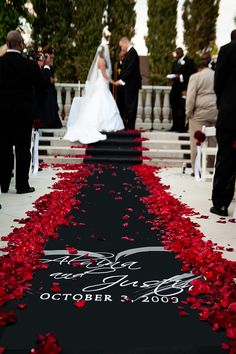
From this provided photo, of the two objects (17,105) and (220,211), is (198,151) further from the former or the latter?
(17,105)

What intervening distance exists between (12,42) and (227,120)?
2.96 metres

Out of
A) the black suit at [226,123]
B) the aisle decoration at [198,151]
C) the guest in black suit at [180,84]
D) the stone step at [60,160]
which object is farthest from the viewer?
the guest in black suit at [180,84]

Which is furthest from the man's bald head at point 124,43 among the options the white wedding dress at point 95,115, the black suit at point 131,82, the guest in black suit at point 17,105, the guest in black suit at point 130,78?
the guest in black suit at point 17,105

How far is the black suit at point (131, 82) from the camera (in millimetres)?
11836

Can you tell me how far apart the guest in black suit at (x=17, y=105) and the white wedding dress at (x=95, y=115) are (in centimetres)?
459

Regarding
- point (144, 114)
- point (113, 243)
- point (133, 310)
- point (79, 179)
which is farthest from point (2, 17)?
point (133, 310)

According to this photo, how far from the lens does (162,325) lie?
2781 millimetres

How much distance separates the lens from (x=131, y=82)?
1195 centimetres

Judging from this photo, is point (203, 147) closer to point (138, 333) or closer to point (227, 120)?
point (227, 120)

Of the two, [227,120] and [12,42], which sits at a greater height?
[12,42]

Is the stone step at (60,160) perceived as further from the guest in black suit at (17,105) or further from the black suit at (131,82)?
the guest in black suit at (17,105)

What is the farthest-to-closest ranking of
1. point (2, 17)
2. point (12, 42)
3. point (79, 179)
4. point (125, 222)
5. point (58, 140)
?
1. point (2, 17)
2. point (58, 140)
3. point (79, 179)
4. point (12, 42)
5. point (125, 222)

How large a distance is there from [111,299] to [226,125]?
116 inches

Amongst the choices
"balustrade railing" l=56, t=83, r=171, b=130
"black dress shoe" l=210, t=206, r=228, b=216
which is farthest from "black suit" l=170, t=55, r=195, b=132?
"black dress shoe" l=210, t=206, r=228, b=216
